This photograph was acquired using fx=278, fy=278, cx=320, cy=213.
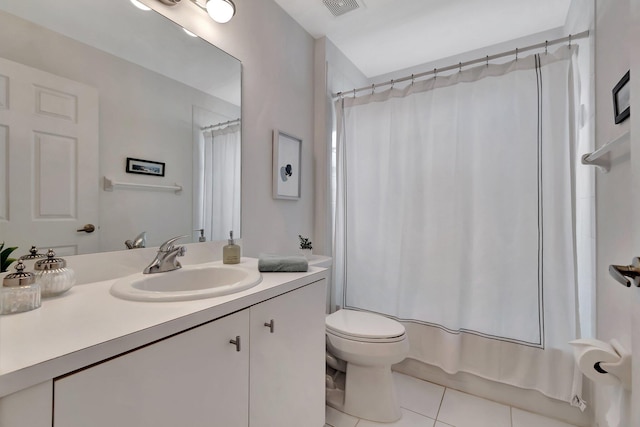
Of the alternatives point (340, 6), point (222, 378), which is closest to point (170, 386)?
point (222, 378)

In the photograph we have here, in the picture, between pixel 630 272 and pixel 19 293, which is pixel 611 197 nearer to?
pixel 630 272

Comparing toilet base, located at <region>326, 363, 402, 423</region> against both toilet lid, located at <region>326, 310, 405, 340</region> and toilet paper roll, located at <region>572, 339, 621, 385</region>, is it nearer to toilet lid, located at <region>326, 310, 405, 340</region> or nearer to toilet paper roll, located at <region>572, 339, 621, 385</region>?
toilet lid, located at <region>326, 310, 405, 340</region>

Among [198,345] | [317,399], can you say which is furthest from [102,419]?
[317,399]

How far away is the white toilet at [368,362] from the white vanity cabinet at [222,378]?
0.88ft

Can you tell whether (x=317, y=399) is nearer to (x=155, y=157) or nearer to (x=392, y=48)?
(x=155, y=157)

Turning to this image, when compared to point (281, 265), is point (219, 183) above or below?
above

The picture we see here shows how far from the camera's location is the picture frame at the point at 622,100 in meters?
0.96

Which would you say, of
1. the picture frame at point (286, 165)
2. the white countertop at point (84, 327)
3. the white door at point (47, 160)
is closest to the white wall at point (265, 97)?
the picture frame at point (286, 165)

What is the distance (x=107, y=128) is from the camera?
1009mm

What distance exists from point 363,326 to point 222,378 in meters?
0.93

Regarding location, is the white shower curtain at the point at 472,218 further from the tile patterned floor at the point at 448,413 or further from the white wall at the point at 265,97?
the white wall at the point at 265,97

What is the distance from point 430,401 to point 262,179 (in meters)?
1.64

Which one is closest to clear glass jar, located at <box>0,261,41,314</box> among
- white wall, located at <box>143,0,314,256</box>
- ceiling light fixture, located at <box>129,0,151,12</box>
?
white wall, located at <box>143,0,314,256</box>

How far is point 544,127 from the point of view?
1.49 meters
